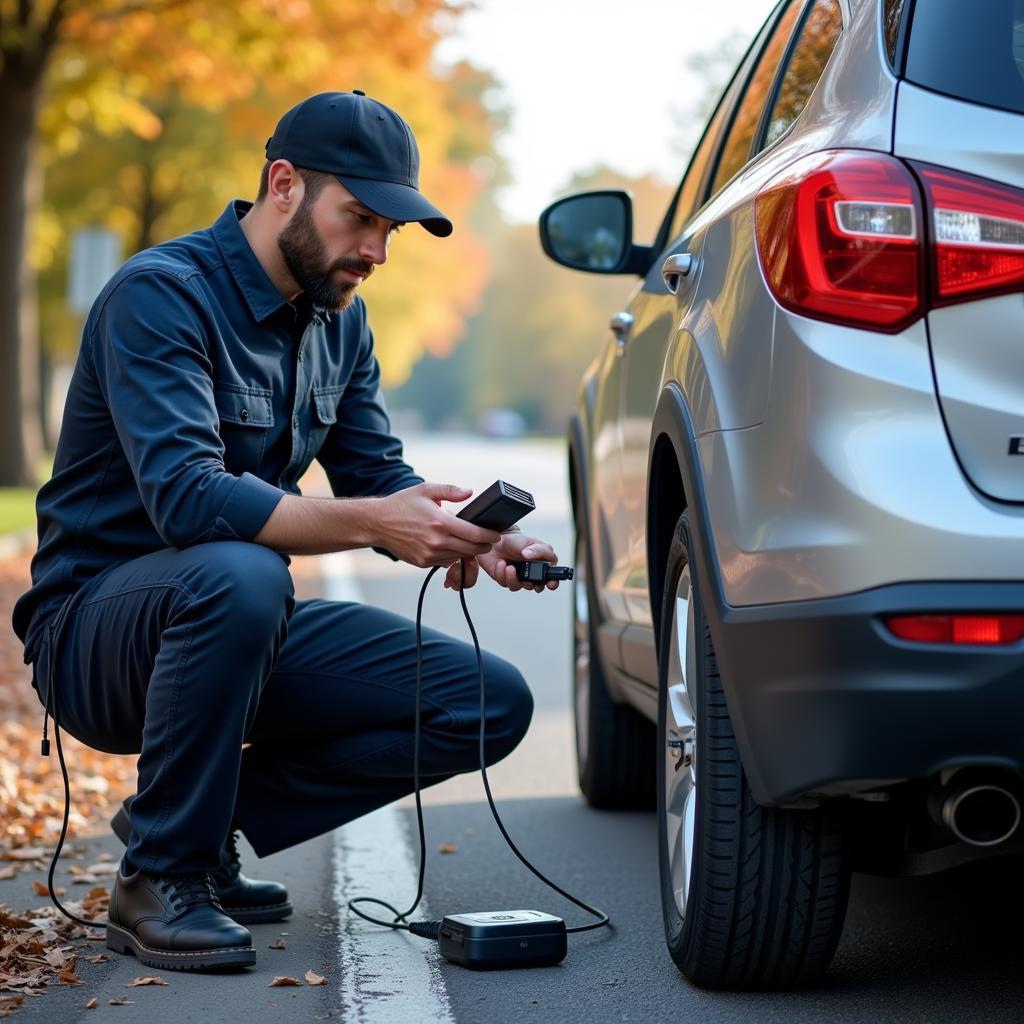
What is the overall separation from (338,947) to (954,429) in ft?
5.76

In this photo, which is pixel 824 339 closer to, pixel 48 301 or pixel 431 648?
pixel 431 648

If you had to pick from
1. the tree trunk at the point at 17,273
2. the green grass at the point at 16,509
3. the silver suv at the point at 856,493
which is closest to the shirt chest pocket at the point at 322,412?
the silver suv at the point at 856,493

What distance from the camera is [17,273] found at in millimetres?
18156

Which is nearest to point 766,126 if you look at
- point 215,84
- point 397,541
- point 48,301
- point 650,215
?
point 397,541

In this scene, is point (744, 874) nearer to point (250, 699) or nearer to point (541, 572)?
point (541, 572)

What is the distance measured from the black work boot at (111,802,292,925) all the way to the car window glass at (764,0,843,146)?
6.05 ft

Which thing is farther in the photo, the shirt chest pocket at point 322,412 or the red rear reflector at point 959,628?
the shirt chest pocket at point 322,412

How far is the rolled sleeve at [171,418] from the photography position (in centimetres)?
345

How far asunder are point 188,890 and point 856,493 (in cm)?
163

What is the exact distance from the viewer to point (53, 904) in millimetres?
3988

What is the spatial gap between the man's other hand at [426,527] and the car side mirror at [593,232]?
4.69 ft

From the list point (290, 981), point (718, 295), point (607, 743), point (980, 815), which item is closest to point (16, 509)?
point (607, 743)

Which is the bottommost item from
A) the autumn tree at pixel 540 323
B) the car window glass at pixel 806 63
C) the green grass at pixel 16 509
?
the autumn tree at pixel 540 323

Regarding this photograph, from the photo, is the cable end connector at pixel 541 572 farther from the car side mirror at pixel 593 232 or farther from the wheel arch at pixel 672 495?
the car side mirror at pixel 593 232
